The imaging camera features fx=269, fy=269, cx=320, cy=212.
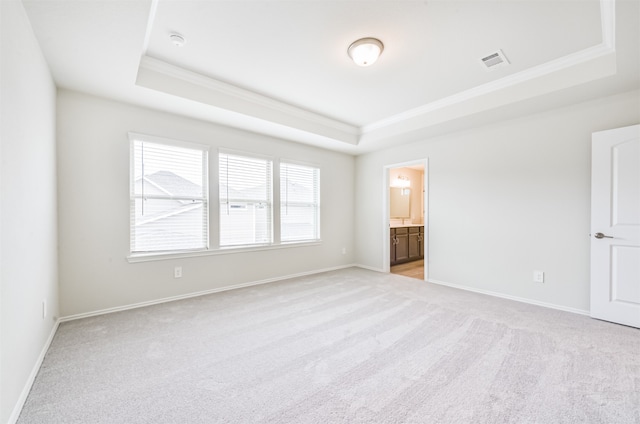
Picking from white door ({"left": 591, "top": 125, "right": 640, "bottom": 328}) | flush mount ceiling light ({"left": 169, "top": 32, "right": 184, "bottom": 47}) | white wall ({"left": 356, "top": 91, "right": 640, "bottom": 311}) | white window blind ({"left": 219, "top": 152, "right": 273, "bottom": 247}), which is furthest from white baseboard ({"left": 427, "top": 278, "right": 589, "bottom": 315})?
flush mount ceiling light ({"left": 169, "top": 32, "right": 184, "bottom": 47})

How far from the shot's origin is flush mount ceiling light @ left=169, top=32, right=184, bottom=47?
232 centimetres

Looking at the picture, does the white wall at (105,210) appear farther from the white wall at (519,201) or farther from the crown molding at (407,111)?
Answer: the white wall at (519,201)

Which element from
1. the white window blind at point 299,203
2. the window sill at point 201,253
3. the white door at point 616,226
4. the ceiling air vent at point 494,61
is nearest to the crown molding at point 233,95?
the white window blind at point 299,203

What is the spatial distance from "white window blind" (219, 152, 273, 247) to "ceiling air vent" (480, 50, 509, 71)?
311cm

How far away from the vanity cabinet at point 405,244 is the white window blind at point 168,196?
367cm

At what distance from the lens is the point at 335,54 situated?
2607mm

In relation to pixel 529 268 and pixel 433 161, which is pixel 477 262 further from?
pixel 433 161

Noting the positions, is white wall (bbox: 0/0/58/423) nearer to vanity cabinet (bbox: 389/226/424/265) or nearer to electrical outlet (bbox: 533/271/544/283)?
electrical outlet (bbox: 533/271/544/283)

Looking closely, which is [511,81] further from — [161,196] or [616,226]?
[161,196]

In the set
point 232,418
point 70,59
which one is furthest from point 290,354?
point 70,59

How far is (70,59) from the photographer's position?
7.49 ft

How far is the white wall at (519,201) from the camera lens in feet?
10.0

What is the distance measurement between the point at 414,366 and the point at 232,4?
3.00 metres

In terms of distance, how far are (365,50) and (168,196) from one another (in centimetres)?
283
